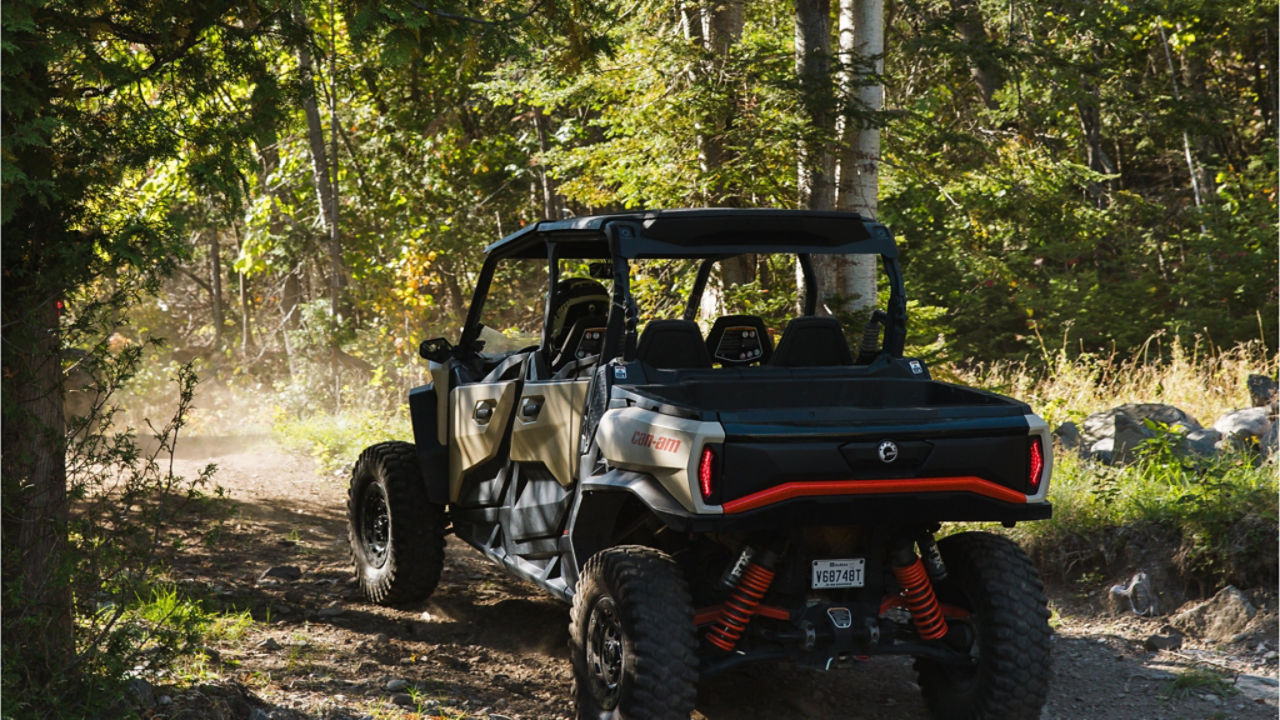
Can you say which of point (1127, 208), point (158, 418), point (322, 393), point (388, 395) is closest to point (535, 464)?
point (388, 395)

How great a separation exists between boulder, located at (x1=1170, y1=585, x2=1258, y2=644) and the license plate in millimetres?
2977

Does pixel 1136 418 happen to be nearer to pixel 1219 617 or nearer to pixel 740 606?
pixel 1219 617

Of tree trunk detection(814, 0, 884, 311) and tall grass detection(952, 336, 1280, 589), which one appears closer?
tall grass detection(952, 336, 1280, 589)

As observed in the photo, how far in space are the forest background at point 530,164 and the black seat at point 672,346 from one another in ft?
5.78

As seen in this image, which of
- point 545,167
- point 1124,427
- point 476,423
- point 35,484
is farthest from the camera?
point 545,167

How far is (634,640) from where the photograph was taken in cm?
429

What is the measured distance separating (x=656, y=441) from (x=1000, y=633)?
5.25ft

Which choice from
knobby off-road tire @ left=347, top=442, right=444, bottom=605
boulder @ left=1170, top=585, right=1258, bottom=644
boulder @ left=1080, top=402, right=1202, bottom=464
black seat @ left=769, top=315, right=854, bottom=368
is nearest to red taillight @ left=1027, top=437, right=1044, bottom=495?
black seat @ left=769, top=315, right=854, bottom=368

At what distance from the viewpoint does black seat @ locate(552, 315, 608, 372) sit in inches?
231

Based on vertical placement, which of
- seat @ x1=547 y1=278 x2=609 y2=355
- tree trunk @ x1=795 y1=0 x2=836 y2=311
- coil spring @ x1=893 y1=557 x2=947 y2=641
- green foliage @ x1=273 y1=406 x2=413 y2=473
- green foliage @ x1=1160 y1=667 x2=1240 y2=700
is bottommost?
green foliage @ x1=1160 y1=667 x2=1240 y2=700

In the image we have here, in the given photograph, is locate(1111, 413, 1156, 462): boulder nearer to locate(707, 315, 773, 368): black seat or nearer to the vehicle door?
locate(707, 315, 773, 368): black seat

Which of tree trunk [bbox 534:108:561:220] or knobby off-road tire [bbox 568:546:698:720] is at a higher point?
tree trunk [bbox 534:108:561:220]

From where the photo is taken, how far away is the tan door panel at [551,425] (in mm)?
5215

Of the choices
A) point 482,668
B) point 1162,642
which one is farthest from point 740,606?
point 1162,642
